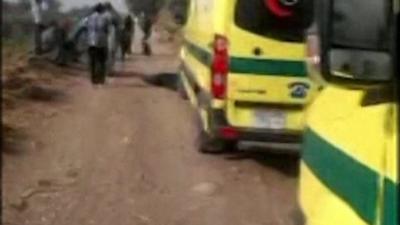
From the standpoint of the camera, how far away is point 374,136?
3195 mm

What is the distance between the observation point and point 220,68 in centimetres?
1080

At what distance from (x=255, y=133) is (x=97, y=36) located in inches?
377

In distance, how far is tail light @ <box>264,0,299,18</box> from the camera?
10.6 metres

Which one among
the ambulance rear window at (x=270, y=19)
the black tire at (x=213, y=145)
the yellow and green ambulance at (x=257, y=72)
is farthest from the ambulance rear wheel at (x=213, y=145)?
the ambulance rear window at (x=270, y=19)

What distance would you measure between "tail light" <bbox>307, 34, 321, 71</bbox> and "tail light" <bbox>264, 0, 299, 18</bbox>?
7154 millimetres

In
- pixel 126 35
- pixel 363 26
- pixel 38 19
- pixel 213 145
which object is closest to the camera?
pixel 363 26

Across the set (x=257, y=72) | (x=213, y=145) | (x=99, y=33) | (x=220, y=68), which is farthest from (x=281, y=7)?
(x=99, y=33)

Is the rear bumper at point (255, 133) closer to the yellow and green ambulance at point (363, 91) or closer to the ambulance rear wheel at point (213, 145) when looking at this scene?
the ambulance rear wheel at point (213, 145)

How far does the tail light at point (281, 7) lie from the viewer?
10555mm

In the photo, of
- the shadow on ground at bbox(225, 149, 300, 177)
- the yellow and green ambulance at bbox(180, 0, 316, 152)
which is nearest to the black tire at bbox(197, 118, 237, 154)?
the shadow on ground at bbox(225, 149, 300, 177)

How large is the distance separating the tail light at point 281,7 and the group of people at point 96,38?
895 cm

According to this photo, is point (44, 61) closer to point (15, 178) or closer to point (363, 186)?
point (15, 178)

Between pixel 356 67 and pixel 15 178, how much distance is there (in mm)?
8304

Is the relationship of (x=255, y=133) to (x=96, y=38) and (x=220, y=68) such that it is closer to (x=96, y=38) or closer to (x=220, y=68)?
(x=220, y=68)
